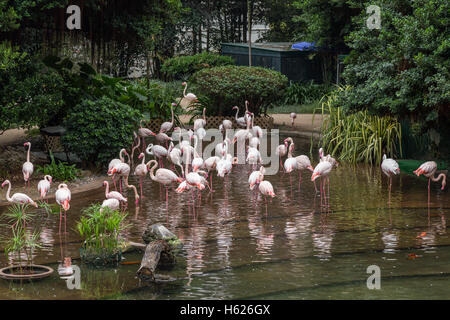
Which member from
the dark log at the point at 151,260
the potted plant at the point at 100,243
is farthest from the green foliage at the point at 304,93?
the dark log at the point at 151,260

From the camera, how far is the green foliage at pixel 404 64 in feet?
32.3

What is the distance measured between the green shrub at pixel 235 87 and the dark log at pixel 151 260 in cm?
1204

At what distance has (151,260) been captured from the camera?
661 centimetres

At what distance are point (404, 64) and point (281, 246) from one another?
4.50 metres

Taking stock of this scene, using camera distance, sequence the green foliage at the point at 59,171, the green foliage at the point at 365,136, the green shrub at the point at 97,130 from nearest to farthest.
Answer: the green foliage at the point at 59,171 → the green shrub at the point at 97,130 → the green foliage at the point at 365,136

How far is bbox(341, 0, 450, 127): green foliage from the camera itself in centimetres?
984

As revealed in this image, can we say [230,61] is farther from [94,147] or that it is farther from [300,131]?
[94,147]

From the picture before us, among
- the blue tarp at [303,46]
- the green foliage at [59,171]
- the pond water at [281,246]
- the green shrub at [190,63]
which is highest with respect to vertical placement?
the blue tarp at [303,46]

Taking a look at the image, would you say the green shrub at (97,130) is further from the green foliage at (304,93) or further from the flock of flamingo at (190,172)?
the green foliage at (304,93)

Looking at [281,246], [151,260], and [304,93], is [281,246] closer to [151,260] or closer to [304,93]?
[151,260]

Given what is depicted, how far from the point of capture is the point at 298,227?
8.65 metres

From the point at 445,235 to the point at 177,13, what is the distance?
8.78 m

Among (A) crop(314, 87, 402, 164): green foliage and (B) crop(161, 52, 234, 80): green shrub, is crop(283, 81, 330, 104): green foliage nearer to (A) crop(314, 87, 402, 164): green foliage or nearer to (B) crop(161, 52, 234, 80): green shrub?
(B) crop(161, 52, 234, 80): green shrub
